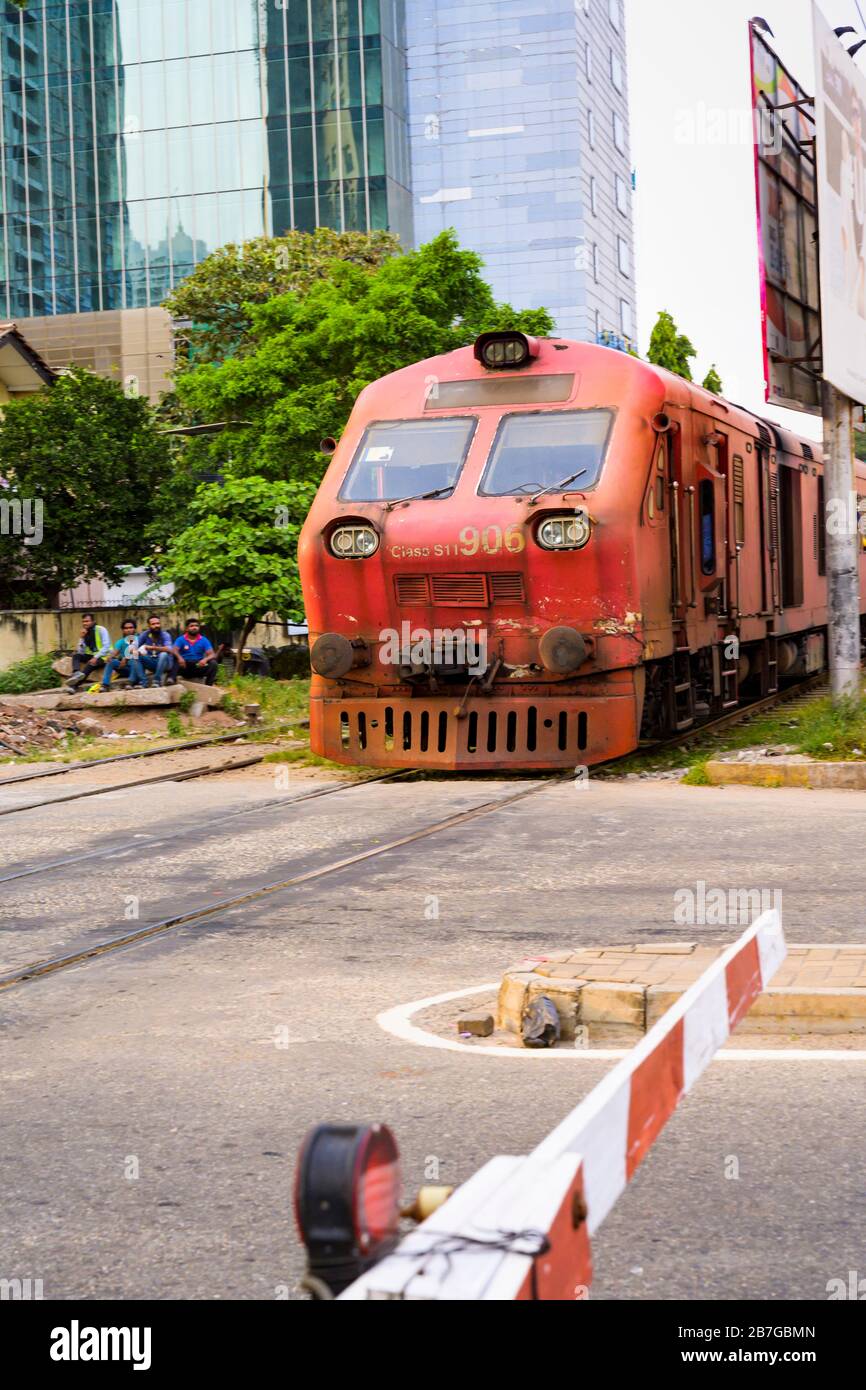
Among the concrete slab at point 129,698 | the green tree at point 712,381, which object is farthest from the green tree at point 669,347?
the concrete slab at point 129,698

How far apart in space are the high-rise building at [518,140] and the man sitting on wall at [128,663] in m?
75.6

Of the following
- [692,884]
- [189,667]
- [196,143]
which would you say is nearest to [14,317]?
[196,143]

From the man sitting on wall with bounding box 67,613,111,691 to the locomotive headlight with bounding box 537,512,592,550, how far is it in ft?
39.0

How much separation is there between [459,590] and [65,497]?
71.4 ft

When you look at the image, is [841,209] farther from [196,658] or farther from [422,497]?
[196,658]

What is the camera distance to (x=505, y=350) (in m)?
15.1

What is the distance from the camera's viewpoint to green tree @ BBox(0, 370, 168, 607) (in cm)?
3384

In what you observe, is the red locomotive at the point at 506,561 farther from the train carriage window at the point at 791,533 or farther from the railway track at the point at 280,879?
the train carriage window at the point at 791,533

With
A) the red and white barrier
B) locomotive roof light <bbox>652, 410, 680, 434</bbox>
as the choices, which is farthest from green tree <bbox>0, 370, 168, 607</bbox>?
the red and white barrier

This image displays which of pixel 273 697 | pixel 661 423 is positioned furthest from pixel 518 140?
pixel 661 423

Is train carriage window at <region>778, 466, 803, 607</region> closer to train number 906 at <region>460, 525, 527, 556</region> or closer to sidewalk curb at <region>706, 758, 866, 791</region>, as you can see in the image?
sidewalk curb at <region>706, 758, 866, 791</region>

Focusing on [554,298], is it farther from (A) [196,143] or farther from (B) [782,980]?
(B) [782,980]
